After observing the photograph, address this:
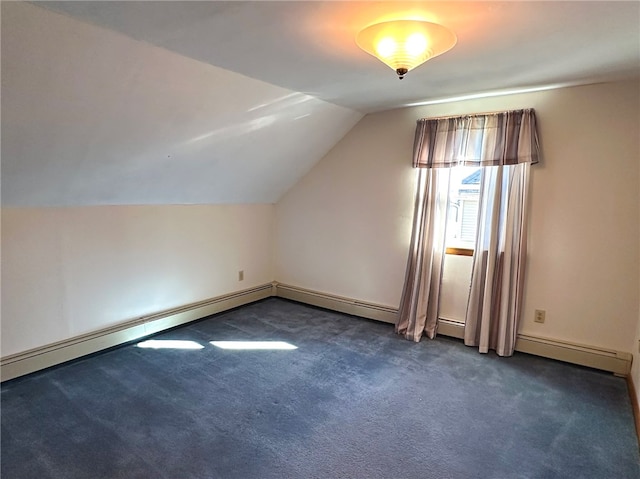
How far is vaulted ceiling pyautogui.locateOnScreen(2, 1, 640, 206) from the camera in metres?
1.62

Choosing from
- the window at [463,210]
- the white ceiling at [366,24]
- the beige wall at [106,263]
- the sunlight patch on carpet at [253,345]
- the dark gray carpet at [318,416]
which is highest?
the white ceiling at [366,24]

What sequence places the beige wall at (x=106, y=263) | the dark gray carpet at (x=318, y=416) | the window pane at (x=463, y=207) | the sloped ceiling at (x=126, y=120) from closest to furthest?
the sloped ceiling at (x=126, y=120) < the dark gray carpet at (x=318, y=416) < the beige wall at (x=106, y=263) < the window pane at (x=463, y=207)

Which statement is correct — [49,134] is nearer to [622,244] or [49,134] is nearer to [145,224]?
[145,224]

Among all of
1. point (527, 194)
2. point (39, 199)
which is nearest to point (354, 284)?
point (527, 194)

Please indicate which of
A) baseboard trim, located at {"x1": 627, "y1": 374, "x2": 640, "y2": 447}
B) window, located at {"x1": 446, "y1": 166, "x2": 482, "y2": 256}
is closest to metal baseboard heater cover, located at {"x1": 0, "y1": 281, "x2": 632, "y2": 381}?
baseboard trim, located at {"x1": 627, "y1": 374, "x2": 640, "y2": 447}

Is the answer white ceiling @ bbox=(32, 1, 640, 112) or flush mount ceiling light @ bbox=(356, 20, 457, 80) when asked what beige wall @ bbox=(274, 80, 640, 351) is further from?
flush mount ceiling light @ bbox=(356, 20, 457, 80)

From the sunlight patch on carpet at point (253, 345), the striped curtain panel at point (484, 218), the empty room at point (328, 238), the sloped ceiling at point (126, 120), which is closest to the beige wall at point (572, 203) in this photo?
the empty room at point (328, 238)

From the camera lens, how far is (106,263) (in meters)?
3.02

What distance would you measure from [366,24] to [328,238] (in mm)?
2669

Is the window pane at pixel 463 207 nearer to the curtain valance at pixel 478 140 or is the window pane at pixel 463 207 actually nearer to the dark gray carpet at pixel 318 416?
the curtain valance at pixel 478 140

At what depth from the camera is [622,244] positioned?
8.96 feet

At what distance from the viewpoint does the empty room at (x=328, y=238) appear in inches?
71.4

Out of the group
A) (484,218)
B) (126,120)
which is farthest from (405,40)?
(484,218)

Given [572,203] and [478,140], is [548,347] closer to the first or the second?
[572,203]
